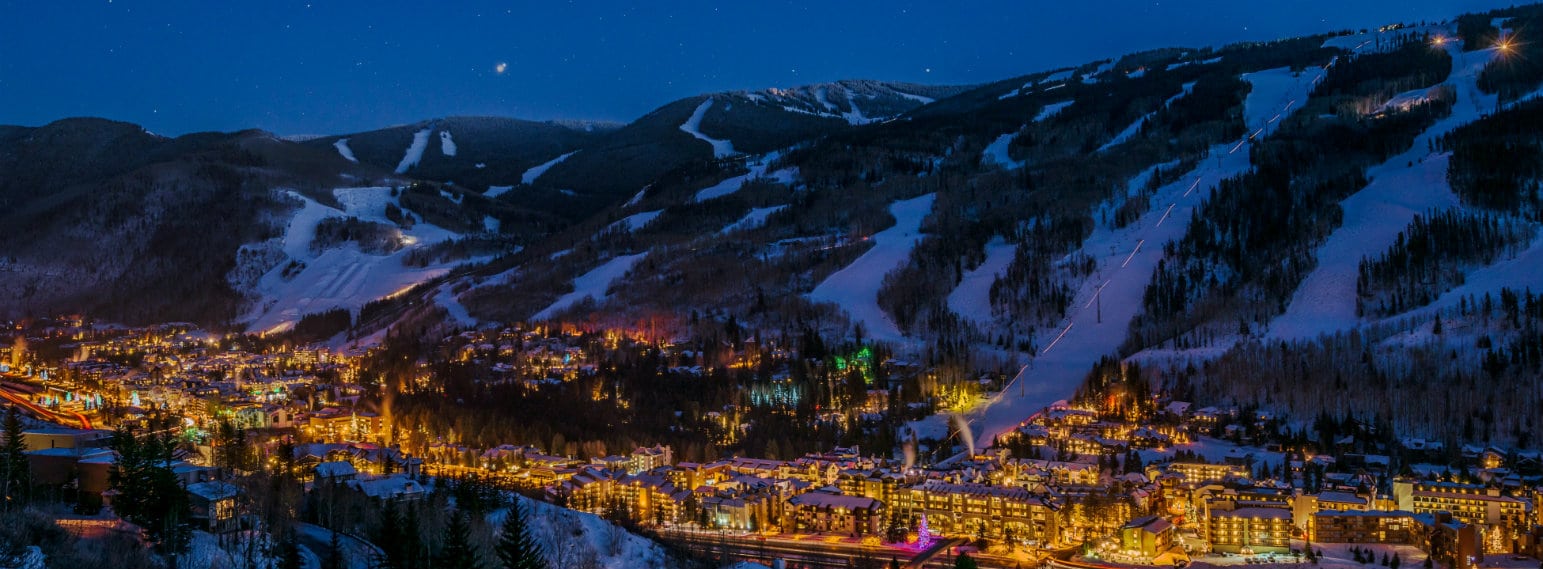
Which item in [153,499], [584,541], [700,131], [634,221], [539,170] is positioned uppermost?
[700,131]

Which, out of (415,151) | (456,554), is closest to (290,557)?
(456,554)

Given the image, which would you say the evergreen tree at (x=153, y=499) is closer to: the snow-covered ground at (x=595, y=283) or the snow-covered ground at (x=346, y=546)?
the snow-covered ground at (x=346, y=546)

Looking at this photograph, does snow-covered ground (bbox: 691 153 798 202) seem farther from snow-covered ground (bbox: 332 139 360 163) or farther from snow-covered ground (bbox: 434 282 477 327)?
snow-covered ground (bbox: 332 139 360 163)

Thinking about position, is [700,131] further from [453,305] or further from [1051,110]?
[453,305]

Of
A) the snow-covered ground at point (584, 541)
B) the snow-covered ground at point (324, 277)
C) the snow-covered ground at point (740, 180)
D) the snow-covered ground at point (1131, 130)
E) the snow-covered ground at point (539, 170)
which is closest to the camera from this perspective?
the snow-covered ground at point (584, 541)

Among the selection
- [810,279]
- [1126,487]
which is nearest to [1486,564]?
[1126,487]

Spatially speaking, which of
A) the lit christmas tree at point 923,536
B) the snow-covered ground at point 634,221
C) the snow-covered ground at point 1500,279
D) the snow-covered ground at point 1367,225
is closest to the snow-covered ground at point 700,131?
the snow-covered ground at point 634,221
